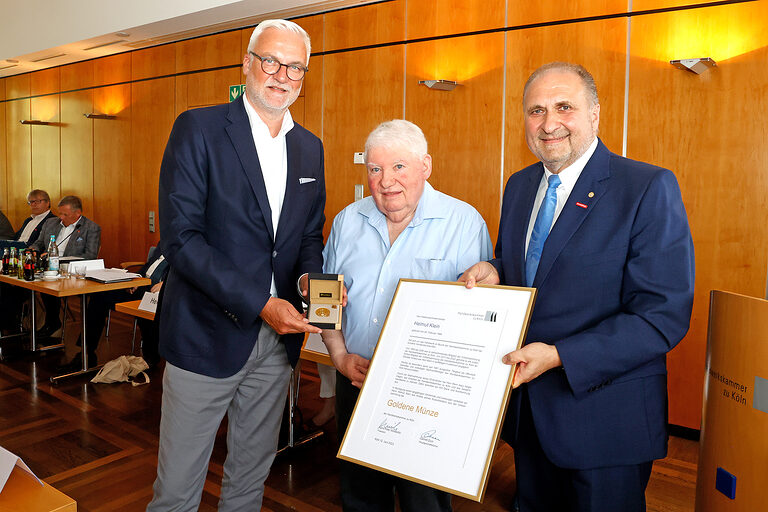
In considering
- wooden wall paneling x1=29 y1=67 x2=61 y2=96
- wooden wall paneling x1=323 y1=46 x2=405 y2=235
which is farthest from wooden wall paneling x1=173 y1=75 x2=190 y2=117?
wooden wall paneling x1=29 y1=67 x2=61 y2=96

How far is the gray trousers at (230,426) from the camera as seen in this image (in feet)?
6.50

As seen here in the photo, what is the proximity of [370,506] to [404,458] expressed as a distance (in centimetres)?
67

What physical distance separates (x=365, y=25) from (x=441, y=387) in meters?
5.39

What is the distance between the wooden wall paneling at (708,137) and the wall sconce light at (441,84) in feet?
5.26

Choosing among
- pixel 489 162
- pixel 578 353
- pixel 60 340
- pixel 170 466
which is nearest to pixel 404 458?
pixel 578 353

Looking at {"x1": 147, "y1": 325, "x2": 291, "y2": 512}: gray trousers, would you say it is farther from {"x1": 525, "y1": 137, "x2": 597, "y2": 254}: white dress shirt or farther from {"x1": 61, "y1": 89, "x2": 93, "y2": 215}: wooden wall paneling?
{"x1": 61, "y1": 89, "x2": 93, "y2": 215}: wooden wall paneling

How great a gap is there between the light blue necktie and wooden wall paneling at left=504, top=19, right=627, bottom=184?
328 centimetres

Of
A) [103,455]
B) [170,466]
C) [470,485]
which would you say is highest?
[470,485]

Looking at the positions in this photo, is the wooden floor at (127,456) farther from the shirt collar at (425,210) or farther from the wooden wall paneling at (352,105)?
the wooden wall paneling at (352,105)

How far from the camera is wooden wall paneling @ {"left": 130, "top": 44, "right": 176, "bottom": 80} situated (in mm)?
8117

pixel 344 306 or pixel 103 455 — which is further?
pixel 103 455

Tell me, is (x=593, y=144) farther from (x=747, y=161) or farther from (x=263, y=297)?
(x=747, y=161)

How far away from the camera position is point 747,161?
4.12 meters

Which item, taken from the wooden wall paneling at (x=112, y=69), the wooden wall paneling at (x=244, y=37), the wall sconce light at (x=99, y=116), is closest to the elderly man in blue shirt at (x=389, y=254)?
the wooden wall paneling at (x=244, y=37)
